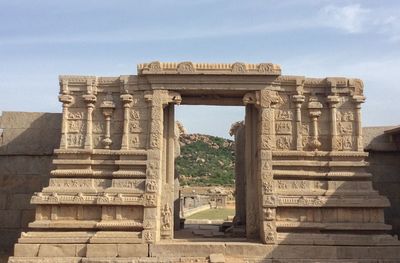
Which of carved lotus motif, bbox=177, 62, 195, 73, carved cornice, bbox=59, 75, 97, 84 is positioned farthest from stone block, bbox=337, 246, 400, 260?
carved cornice, bbox=59, 75, 97, 84

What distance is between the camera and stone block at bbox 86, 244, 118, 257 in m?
10.2

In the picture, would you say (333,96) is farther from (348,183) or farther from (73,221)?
(73,221)

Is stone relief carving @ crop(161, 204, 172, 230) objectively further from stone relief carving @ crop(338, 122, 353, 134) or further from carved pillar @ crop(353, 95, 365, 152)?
carved pillar @ crop(353, 95, 365, 152)

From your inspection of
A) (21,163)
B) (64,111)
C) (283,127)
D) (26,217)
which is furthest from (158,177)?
(21,163)

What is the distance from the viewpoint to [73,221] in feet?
35.0

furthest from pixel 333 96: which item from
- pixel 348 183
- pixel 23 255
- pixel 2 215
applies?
pixel 2 215

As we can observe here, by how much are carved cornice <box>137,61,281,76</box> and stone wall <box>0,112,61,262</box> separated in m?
3.64

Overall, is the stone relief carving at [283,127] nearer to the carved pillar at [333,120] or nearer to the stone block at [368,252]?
the carved pillar at [333,120]

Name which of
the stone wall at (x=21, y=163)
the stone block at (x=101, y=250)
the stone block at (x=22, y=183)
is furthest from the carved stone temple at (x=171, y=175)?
the stone block at (x=22, y=183)

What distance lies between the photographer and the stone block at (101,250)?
1020cm

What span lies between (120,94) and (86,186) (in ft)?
8.16

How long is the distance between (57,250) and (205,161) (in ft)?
189

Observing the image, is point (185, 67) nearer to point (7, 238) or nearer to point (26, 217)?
point (26, 217)

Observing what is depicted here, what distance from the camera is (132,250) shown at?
1029cm
